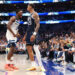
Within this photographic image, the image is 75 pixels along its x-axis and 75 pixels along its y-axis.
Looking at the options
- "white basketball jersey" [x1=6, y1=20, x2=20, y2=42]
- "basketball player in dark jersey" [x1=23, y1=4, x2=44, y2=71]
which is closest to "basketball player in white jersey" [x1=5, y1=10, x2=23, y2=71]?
"white basketball jersey" [x1=6, y1=20, x2=20, y2=42]

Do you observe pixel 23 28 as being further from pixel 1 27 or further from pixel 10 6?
pixel 10 6

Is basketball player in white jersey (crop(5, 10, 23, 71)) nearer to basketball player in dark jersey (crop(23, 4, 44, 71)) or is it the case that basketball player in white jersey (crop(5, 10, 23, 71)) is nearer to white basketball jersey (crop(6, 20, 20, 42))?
white basketball jersey (crop(6, 20, 20, 42))

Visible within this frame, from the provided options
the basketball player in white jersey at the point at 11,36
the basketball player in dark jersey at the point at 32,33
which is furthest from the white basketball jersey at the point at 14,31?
the basketball player in dark jersey at the point at 32,33

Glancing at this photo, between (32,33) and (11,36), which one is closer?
(32,33)

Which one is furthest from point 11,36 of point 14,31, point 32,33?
point 32,33

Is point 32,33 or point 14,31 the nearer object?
point 32,33

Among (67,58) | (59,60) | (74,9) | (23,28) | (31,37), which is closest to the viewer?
(31,37)

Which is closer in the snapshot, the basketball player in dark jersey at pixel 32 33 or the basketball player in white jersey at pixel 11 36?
the basketball player in dark jersey at pixel 32 33

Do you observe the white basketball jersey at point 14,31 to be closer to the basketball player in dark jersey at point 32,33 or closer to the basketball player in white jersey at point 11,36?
the basketball player in white jersey at point 11,36

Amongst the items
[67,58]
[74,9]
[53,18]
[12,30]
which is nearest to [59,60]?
[67,58]

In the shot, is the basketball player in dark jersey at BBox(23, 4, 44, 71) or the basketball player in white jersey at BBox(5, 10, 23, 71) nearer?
the basketball player in dark jersey at BBox(23, 4, 44, 71)

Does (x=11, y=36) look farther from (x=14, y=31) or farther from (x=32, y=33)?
(x=32, y=33)

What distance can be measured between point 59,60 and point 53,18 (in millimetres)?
25229

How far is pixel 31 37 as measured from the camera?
374 centimetres
